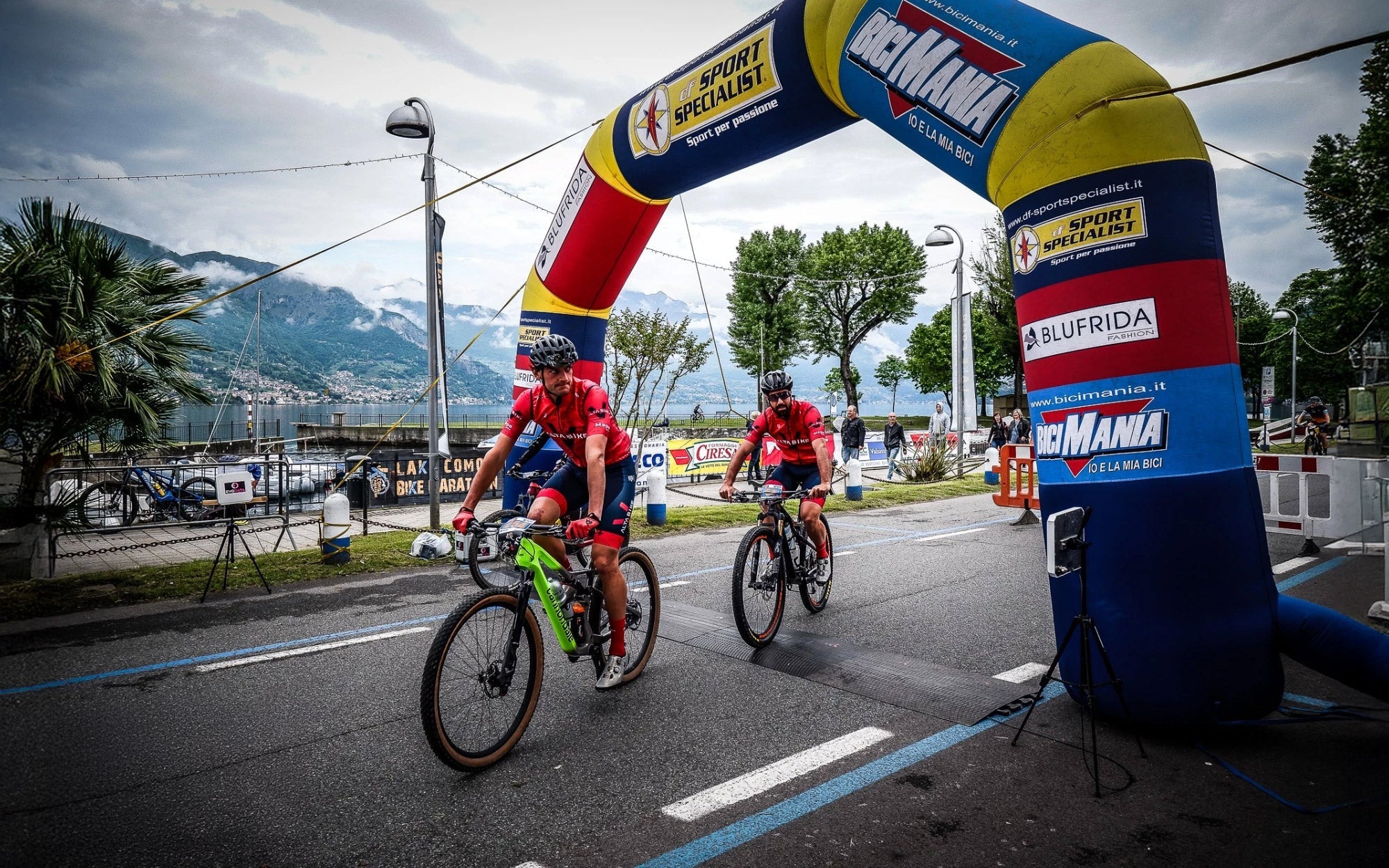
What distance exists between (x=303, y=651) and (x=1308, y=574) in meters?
9.60

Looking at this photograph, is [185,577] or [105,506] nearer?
[185,577]

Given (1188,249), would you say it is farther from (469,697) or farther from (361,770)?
(361,770)

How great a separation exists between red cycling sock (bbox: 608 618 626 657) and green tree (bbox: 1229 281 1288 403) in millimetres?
83643

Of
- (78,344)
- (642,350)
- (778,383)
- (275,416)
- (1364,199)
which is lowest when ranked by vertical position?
(778,383)

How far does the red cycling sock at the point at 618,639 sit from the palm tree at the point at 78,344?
628 centimetres

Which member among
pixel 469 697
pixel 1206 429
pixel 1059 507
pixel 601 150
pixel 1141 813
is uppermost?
pixel 601 150

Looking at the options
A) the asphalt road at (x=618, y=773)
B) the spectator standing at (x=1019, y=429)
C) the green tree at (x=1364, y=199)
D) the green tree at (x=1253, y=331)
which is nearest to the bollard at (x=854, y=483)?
the spectator standing at (x=1019, y=429)

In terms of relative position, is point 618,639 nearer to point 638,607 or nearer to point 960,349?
point 638,607

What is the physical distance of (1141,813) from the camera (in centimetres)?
332

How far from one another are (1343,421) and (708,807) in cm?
5213

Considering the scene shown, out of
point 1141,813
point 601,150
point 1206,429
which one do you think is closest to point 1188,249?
point 1206,429

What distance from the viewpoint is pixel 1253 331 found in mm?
81000

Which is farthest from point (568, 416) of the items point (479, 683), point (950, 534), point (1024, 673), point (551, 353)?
point (950, 534)

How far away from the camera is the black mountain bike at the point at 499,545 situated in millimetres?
4324
